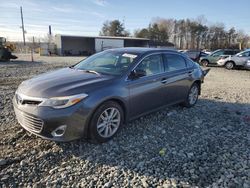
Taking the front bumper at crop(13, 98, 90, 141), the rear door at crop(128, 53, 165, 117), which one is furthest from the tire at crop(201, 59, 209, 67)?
the front bumper at crop(13, 98, 90, 141)

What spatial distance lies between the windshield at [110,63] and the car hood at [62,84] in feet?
0.96

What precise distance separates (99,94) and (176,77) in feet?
7.41

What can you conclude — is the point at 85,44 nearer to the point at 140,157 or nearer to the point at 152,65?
the point at 152,65

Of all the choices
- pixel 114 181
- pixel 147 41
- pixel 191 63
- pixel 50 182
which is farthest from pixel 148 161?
pixel 147 41

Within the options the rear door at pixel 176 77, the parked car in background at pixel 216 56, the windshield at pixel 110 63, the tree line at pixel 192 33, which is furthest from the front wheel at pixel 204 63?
the tree line at pixel 192 33

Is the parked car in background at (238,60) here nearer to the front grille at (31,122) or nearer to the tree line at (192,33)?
the front grille at (31,122)

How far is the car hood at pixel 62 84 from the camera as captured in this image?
3.06 m

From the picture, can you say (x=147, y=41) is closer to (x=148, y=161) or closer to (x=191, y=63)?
(x=191, y=63)

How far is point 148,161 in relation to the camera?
9.96 ft

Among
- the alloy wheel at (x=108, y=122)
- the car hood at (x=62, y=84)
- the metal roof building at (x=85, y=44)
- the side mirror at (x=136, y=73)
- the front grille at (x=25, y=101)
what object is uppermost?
the metal roof building at (x=85, y=44)

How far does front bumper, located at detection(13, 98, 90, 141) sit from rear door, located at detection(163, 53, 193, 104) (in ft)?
6.98

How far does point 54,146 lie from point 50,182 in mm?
826

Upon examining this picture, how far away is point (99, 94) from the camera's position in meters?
3.18

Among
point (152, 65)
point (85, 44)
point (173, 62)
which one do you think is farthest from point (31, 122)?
point (85, 44)
